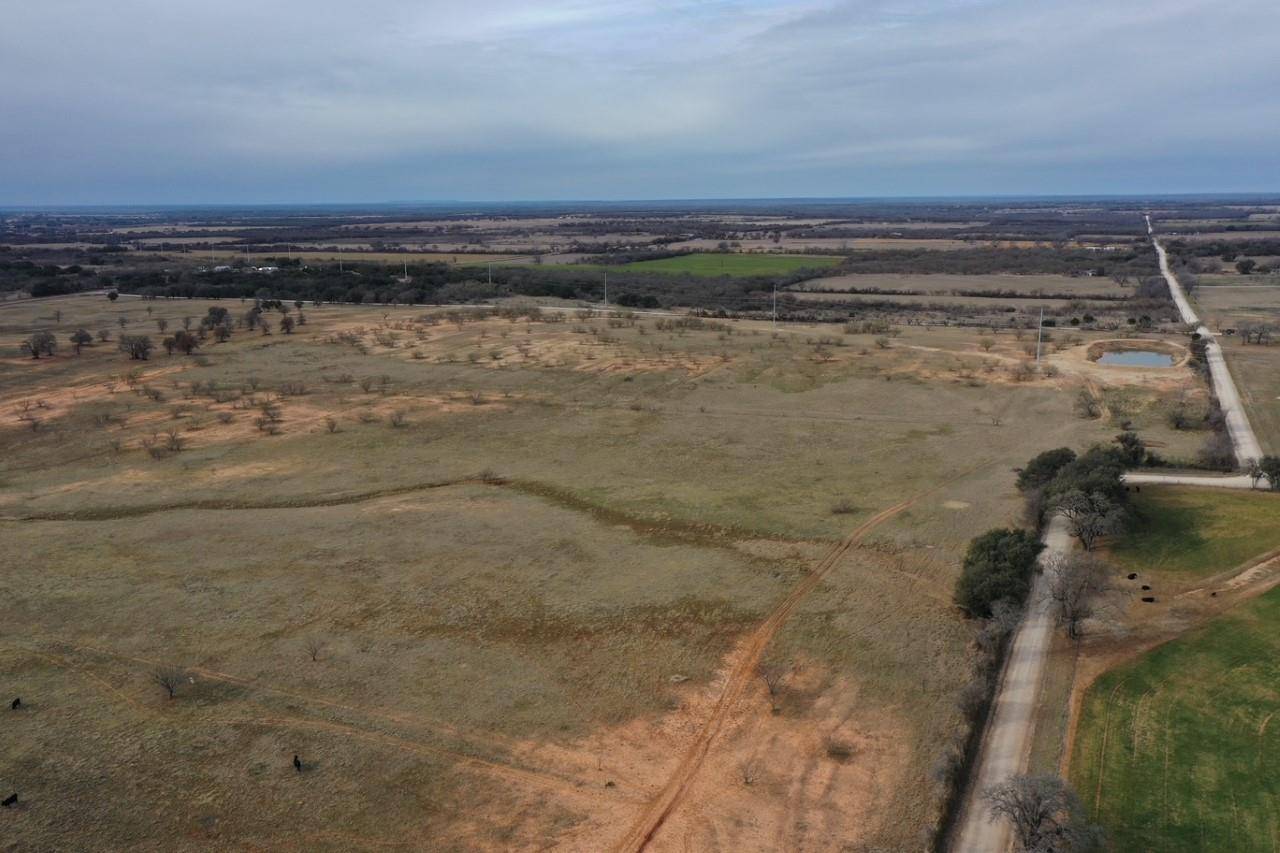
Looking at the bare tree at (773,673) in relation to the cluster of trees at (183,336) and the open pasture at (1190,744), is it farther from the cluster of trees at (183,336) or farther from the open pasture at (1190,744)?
the cluster of trees at (183,336)

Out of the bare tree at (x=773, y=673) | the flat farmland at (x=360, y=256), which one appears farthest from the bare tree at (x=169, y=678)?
the flat farmland at (x=360, y=256)

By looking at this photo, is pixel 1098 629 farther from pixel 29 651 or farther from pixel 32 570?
pixel 32 570

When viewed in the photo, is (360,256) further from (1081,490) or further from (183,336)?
(1081,490)

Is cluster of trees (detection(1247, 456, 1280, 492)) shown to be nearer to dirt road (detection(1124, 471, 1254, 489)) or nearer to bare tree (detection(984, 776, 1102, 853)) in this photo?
dirt road (detection(1124, 471, 1254, 489))

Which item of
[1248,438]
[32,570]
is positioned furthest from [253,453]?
[1248,438]

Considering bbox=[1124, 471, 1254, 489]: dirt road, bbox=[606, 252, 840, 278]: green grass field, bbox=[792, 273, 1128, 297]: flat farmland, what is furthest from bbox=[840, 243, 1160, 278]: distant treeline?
bbox=[1124, 471, 1254, 489]: dirt road

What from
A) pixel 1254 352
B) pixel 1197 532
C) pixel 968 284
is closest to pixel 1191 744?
pixel 1197 532
